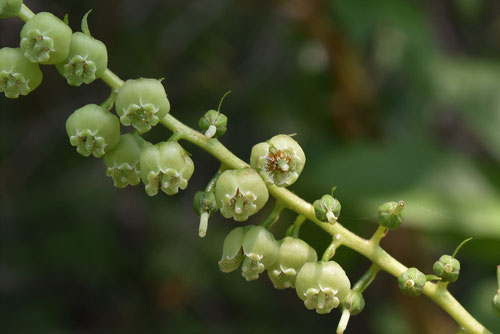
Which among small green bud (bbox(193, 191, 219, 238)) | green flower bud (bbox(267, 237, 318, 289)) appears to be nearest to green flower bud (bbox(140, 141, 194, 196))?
small green bud (bbox(193, 191, 219, 238))

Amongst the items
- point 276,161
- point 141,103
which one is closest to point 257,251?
point 276,161

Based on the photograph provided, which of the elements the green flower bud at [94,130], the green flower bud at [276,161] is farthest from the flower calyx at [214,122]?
the green flower bud at [94,130]

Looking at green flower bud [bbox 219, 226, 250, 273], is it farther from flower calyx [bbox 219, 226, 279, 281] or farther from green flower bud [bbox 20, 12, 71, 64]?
green flower bud [bbox 20, 12, 71, 64]

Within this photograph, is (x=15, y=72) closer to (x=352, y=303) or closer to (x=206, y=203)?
(x=206, y=203)

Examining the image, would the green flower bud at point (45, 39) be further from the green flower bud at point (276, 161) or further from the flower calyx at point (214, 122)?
the green flower bud at point (276, 161)

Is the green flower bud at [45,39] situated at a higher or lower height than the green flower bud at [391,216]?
higher
